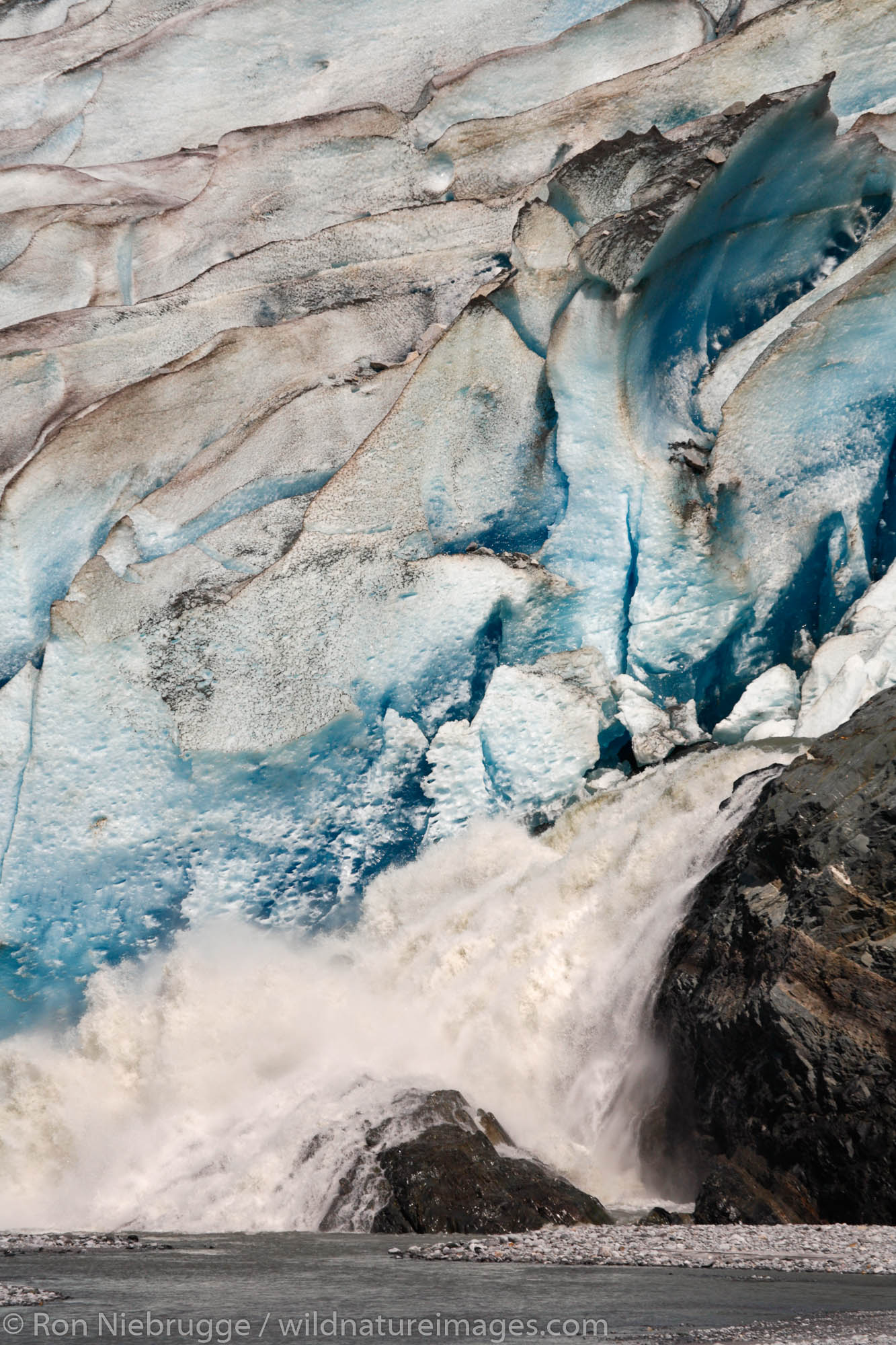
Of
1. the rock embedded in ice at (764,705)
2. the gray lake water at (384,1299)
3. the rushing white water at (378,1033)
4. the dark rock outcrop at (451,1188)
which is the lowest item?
the rushing white water at (378,1033)

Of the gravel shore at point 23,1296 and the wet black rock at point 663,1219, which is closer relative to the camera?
the gravel shore at point 23,1296

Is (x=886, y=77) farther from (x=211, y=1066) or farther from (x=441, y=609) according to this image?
(x=211, y=1066)

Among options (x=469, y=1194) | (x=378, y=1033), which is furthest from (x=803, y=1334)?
(x=378, y=1033)

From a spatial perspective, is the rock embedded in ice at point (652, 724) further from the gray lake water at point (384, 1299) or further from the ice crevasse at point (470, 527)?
the gray lake water at point (384, 1299)

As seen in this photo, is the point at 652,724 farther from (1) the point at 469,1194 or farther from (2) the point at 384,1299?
(2) the point at 384,1299

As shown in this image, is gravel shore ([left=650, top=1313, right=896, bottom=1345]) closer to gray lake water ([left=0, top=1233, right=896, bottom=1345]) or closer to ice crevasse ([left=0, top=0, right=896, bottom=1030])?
gray lake water ([left=0, top=1233, right=896, bottom=1345])

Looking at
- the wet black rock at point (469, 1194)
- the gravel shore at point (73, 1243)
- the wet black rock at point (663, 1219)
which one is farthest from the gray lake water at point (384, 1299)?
the wet black rock at point (663, 1219)
